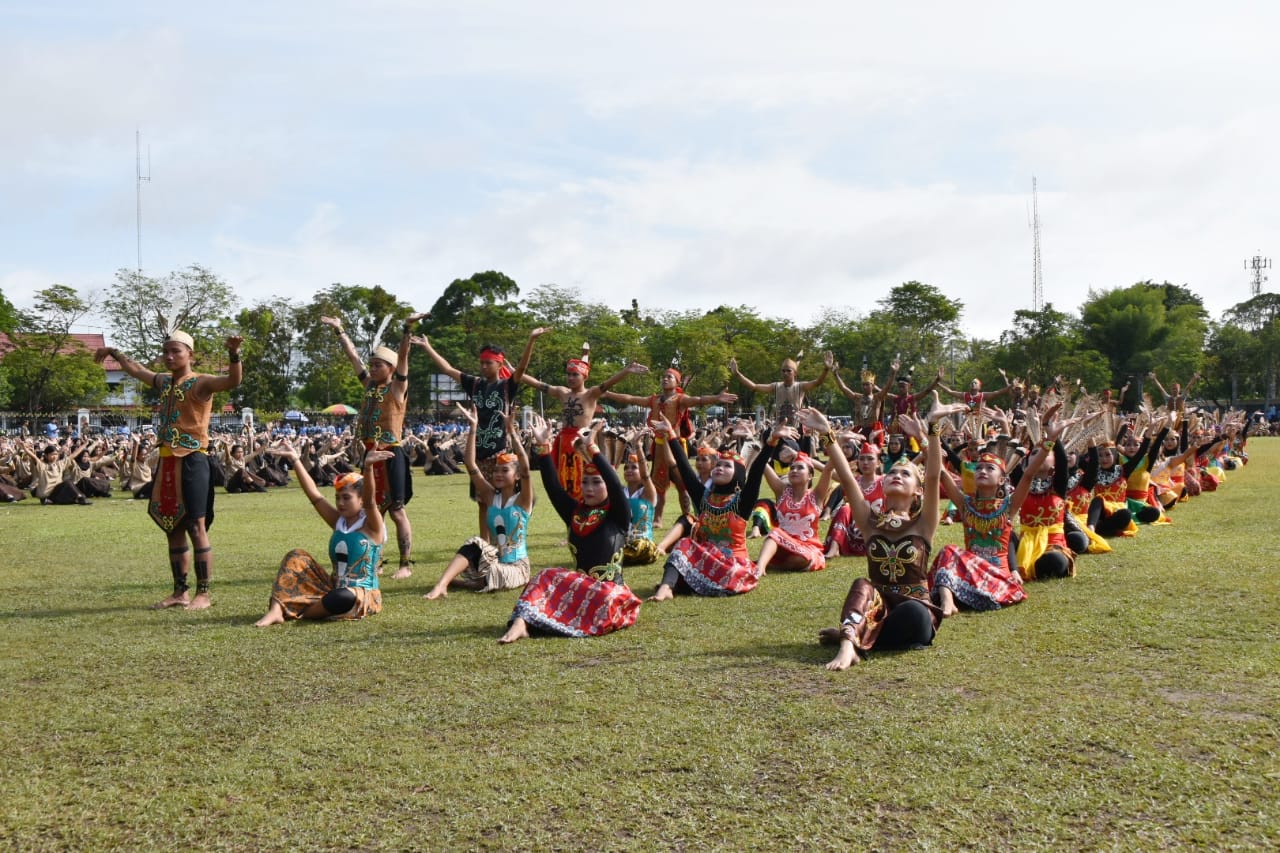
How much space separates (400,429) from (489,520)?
1.35m

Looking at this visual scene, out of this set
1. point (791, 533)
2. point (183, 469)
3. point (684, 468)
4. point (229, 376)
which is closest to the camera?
A: point (229, 376)

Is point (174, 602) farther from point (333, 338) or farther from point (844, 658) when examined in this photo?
point (333, 338)

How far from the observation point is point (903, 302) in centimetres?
8581

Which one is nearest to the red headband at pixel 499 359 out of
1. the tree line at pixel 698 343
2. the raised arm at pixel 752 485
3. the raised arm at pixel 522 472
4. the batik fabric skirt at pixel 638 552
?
the raised arm at pixel 522 472

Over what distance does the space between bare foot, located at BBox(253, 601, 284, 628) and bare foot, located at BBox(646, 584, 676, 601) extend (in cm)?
304

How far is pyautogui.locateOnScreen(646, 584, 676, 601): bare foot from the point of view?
30.3ft

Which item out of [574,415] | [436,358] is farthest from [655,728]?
[436,358]

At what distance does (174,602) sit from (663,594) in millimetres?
4229

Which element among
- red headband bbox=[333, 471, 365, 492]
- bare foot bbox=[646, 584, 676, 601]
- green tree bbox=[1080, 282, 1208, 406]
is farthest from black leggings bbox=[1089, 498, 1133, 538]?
green tree bbox=[1080, 282, 1208, 406]

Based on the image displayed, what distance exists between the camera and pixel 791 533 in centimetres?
1105

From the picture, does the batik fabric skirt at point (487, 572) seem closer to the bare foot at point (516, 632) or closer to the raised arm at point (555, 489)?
the raised arm at point (555, 489)

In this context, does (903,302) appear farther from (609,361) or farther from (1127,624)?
(1127,624)

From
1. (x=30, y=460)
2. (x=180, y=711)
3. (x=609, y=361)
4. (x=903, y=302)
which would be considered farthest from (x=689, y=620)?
(x=903, y=302)

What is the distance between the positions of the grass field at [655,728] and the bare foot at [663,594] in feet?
0.41
